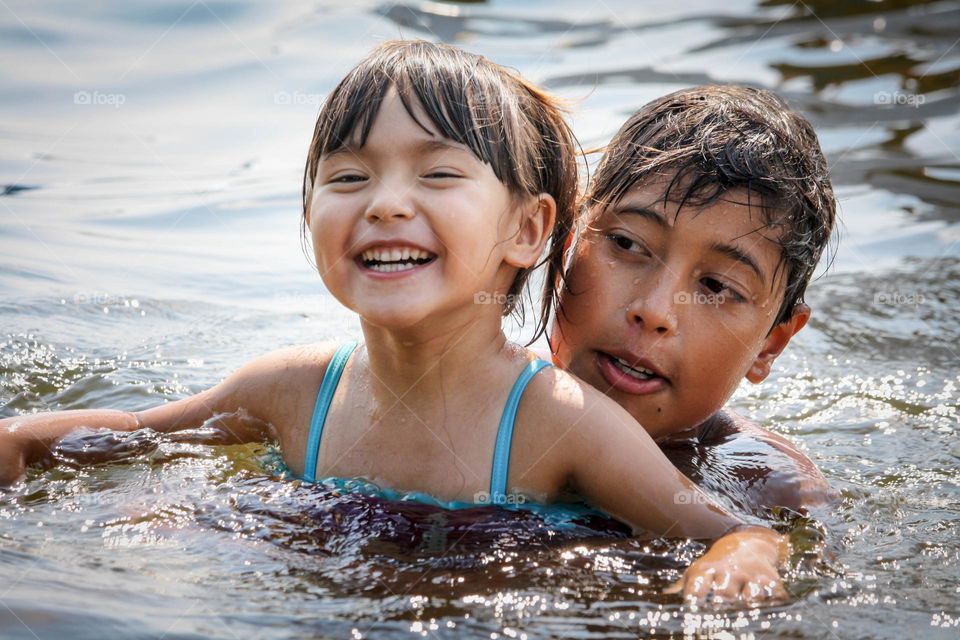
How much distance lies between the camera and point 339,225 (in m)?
3.34

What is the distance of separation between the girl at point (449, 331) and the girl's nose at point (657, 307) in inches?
14.6

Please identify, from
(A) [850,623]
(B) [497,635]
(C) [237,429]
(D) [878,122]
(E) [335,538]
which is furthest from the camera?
(D) [878,122]

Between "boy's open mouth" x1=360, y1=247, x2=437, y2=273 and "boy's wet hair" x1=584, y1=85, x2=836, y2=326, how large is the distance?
1043mm

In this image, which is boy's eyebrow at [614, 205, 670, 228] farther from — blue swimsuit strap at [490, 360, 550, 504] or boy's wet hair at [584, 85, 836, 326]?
blue swimsuit strap at [490, 360, 550, 504]

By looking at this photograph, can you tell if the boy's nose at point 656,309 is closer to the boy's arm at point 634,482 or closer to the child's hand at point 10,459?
the boy's arm at point 634,482

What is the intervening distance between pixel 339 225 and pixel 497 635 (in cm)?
125

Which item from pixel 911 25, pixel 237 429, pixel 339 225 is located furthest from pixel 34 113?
pixel 911 25

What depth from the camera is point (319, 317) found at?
6488 mm

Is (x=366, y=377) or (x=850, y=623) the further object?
(x=366, y=377)

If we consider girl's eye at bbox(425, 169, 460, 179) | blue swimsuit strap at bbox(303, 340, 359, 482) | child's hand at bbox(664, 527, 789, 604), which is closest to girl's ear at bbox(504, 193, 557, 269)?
girl's eye at bbox(425, 169, 460, 179)

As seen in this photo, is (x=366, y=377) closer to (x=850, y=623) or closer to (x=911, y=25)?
(x=850, y=623)

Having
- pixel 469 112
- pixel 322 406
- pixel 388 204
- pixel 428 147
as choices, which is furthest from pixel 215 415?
pixel 469 112

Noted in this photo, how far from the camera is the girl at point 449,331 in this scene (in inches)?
130

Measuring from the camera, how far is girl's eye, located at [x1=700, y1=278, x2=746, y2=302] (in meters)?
4.00
